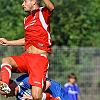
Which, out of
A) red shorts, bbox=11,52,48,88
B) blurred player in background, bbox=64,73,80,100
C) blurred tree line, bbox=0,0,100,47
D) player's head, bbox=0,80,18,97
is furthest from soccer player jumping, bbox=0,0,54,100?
blurred tree line, bbox=0,0,100,47

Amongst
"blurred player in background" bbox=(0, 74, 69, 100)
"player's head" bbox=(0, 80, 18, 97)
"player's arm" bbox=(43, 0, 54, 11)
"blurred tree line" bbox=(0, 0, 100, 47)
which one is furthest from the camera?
"blurred tree line" bbox=(0, 0, 100, 47)

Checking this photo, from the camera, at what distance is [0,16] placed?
2094cm

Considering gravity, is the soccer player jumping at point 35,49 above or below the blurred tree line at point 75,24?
above

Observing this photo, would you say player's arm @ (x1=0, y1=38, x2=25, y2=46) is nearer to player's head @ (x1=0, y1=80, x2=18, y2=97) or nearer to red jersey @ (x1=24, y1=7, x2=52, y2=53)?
red jersey @ (x1=24, y1=7, x2=52, y2=53)

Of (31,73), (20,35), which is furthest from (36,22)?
(20,35)

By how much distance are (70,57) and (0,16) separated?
3170 mm

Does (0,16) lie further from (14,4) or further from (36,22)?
(36,22)

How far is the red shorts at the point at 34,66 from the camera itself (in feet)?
36.5

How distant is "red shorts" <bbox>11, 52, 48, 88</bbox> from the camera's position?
11117 millimetres

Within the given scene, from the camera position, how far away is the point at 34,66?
36.4 feet

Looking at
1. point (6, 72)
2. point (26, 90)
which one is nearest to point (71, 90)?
point (26, 90)

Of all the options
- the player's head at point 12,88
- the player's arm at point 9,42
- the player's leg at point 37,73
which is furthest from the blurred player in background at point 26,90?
the player's arm at point 9,42

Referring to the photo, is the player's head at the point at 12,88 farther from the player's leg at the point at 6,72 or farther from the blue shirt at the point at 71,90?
the blue shirt at the point at 71,90

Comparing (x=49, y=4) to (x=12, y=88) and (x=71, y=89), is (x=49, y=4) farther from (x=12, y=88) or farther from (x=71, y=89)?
(x=71, y=89)
